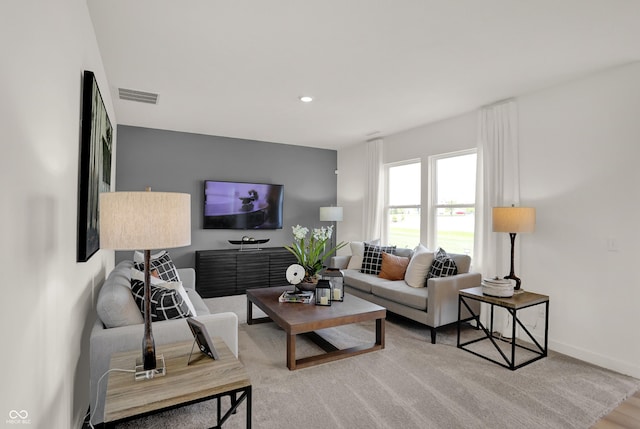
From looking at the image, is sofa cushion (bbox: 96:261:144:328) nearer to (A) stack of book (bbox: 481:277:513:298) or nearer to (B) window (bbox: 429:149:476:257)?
(A) stack of book (bbox: 481:277:513:298)

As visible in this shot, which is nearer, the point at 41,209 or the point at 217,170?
the point at 41,209

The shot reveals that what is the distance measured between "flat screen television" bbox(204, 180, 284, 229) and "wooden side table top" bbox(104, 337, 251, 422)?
3.91 meters

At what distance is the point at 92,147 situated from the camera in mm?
2084

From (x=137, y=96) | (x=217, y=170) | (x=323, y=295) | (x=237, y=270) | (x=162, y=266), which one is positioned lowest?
(x=237, y=270)

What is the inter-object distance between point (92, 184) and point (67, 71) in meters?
0.75

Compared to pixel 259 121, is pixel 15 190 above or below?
below

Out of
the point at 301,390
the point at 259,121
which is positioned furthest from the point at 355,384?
the point at 259,121

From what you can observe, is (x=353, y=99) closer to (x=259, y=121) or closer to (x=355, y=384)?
(x=259, y=121)

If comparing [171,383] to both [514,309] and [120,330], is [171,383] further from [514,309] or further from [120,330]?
[514,309]

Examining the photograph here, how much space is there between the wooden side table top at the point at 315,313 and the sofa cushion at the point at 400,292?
1.96 ft

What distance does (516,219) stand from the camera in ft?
10.4

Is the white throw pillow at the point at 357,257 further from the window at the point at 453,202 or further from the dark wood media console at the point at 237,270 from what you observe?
the dark wood media console at the point at 237,270

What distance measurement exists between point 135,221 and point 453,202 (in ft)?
13.4

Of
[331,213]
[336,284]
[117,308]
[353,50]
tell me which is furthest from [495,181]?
[117,308]
